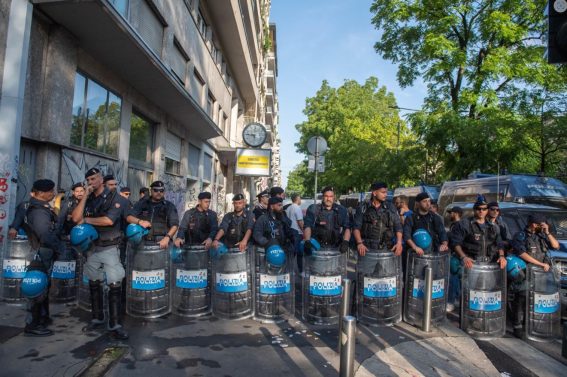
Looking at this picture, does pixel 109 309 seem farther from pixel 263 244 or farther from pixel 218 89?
pixel 218 89

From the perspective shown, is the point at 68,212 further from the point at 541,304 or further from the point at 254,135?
the point at 541,304

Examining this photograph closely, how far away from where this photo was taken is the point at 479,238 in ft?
19.4

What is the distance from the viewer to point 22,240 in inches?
227

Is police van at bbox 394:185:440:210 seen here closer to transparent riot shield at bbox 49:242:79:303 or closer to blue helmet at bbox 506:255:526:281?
blue helmet at bbox 506:255:526:281

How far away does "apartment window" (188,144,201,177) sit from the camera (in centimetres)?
1716

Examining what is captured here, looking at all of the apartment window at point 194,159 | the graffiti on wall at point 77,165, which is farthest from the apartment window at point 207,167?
the graffiti on wall at point 77,165

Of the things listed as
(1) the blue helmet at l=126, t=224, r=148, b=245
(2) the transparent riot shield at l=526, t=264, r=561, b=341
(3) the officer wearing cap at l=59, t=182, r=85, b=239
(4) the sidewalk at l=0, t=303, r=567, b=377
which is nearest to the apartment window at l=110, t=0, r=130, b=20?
(3) the officer wearing cap at l=59, t=182, r=85, b=239

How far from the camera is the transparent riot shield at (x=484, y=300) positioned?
5.30 meters

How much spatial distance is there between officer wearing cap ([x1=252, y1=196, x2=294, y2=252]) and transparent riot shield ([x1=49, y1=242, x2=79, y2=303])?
8.94 feet

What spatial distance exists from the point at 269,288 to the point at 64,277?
3098 millimetres

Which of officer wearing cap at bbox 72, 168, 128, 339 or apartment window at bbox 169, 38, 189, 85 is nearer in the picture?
officer wearing cap at bbox 72, 168, 128, 339

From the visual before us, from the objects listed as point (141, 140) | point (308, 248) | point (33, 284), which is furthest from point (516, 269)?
point (141, 140)

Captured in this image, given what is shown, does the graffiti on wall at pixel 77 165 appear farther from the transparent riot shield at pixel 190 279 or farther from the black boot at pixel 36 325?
the transparent riot shield at pixel 190 279

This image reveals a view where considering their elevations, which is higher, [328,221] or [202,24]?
[202,24]
